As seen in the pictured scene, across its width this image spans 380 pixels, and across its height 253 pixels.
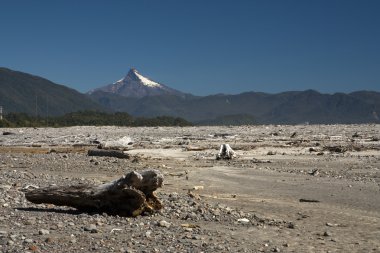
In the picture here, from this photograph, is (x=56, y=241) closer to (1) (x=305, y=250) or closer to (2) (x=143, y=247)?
(2) (x=143, y=247)

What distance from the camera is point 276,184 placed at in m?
16.8

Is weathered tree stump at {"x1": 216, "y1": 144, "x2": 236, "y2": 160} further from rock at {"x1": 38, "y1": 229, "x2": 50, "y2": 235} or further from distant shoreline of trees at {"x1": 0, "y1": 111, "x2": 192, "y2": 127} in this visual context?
distant shoreline of trees at {"x1": 0, "y1": 111, "x2": 192, "y2": 127}

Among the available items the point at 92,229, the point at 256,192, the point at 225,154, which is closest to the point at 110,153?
the point at 225,154

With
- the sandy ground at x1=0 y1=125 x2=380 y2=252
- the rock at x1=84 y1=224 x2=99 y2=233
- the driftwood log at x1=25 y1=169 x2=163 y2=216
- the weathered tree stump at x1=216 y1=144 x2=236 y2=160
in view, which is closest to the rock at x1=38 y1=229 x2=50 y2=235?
the sandy ground at x1=0 y1=125 x2=380 y2=252

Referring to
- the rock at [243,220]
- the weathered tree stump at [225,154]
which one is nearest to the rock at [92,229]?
the rock at [243,220]

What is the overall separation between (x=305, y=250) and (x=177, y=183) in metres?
7.90

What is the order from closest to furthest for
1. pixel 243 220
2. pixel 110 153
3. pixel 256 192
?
1. pixel 243 220
2. pixel 256 192
3. pixel 110 153

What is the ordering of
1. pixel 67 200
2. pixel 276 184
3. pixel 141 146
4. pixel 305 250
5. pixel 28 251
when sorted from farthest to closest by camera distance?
1. pixel 141 146
2. pixel 276 184
3. pixel 67 200
4. pixel 305 250
5. pixel 28 251

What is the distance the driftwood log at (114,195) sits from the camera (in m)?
10.3

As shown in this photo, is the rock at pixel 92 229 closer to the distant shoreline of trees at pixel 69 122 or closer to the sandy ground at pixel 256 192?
the sandy ground at pixel 256 192

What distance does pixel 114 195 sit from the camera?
10453 millimetres

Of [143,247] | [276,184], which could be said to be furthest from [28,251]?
[276,184]

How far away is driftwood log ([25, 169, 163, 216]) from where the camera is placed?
10273 millimetres

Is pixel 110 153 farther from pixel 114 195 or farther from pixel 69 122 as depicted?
pixel 69 122
